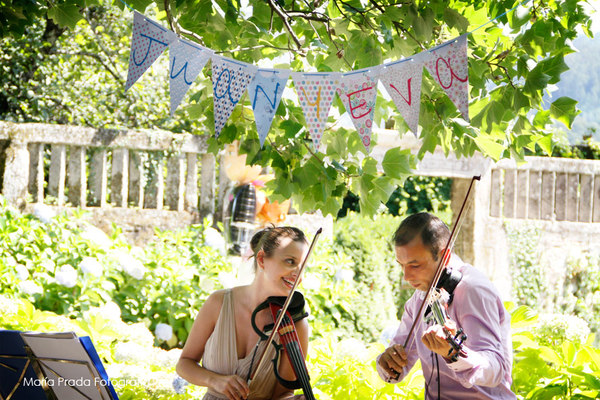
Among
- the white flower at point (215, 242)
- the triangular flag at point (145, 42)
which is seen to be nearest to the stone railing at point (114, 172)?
the white flower at point (215, 242)

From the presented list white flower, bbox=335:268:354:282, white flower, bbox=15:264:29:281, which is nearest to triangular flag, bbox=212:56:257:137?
white flower, bbox=15:264:29:281

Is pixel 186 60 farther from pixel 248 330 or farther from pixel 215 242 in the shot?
pixel 215 242

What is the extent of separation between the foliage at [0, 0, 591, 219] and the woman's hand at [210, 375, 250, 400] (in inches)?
35.0

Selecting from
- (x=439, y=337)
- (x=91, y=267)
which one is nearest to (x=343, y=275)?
(x=91, y=267)

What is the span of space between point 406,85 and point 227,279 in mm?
3129

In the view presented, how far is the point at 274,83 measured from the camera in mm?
2561

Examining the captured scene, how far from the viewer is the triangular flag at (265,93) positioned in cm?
255

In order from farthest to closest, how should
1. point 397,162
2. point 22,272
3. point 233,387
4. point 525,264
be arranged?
point 525,264 → point 22,272 → point 397,162 → point 233,387

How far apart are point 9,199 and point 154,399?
3.69 meters

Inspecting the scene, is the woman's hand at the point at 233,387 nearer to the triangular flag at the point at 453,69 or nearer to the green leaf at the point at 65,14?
the triangular flag at the point at 453,69

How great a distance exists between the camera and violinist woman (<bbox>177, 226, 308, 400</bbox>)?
8.05 ft

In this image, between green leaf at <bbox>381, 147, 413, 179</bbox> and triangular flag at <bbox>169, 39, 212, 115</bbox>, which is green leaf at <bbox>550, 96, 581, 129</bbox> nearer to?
green leaf at <bbox>381, 147, 413, 179</bbox>

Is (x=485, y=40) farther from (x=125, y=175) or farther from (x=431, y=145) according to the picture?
(x=125, y=175)

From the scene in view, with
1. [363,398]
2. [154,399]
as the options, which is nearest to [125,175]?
[154,399]
